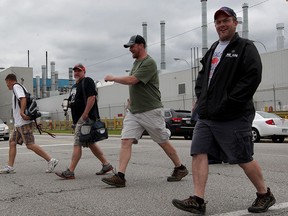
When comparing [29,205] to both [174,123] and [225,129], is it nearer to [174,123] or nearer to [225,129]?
[225,129]

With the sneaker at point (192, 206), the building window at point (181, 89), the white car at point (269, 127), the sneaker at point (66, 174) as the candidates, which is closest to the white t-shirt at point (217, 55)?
the sneaker at point (192, 206)

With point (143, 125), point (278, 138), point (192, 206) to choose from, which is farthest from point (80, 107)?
point (278, 138)

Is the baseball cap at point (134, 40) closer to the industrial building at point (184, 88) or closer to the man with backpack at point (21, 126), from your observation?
the man with backpack at point (21, 126)

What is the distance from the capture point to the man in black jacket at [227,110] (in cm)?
422

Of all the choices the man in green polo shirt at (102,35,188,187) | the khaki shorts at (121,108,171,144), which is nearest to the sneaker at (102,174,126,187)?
the man in green polo shirt at (102,35,188,187)

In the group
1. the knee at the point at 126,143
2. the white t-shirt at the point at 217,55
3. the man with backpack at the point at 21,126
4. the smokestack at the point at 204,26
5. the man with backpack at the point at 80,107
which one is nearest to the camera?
the white t-shirt at the point at 217,55

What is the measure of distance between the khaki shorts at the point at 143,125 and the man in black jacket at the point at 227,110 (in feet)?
5.77

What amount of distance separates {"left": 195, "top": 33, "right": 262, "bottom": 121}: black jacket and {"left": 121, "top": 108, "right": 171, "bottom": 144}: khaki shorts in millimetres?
1857

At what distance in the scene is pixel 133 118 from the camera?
624 cm

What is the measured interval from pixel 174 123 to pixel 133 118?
46.5 feet

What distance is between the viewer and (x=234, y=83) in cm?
428

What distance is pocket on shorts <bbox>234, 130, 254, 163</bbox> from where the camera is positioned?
A: 4.25 m

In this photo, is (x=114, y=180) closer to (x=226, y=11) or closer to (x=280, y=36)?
(x=226, y=11)

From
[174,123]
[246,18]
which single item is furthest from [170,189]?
[246,18]
